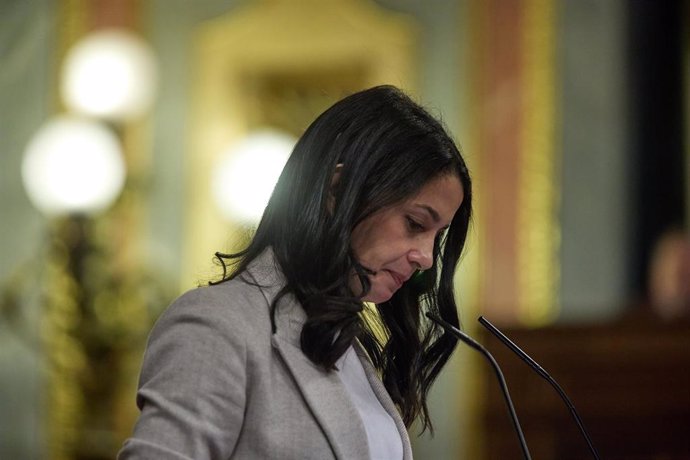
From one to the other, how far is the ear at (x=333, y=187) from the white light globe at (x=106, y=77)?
422 cm

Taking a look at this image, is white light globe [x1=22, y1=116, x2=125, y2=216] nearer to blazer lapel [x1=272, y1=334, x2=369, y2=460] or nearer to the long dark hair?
the long dark hair

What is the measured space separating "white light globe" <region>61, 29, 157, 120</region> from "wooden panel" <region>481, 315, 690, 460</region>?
2.24m

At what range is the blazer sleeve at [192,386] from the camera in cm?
160

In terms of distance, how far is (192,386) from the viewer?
1629 millimetres

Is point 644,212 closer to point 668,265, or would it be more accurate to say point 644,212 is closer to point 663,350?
point 668,265

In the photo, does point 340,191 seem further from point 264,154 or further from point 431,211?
point 264,154

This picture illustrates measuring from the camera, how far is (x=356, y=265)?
71.1 inches

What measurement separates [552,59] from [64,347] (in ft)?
9.24

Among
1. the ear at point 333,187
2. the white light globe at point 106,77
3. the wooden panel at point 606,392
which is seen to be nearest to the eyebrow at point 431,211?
the ear at point 333,187

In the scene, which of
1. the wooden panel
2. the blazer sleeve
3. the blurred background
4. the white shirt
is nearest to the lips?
the white shirt

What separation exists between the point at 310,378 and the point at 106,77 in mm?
4497

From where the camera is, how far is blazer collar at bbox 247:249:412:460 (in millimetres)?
1719

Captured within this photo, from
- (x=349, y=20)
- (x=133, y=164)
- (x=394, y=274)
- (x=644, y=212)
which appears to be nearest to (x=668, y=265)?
(x=644, y=212)

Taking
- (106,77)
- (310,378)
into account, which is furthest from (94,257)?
(310,378)
